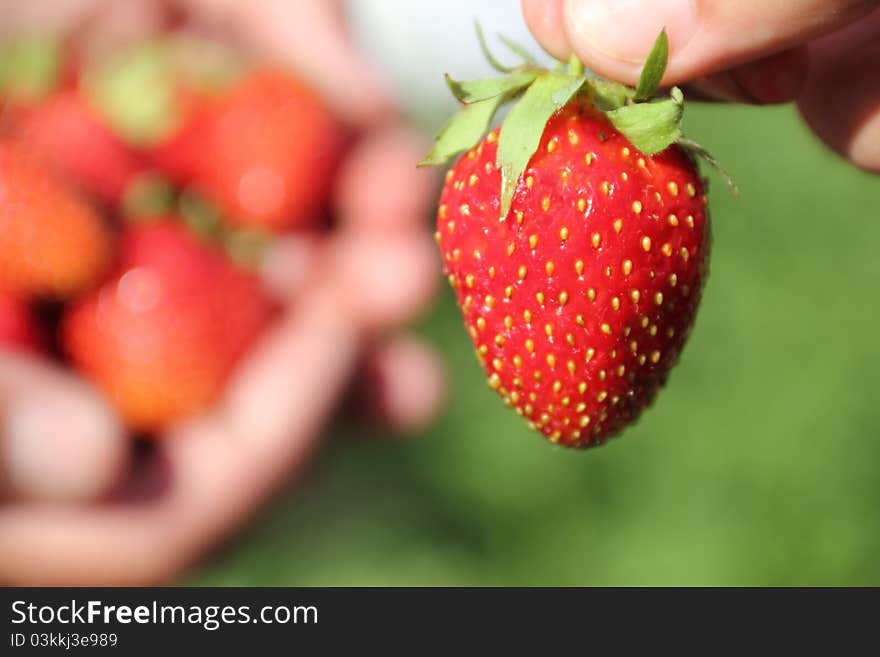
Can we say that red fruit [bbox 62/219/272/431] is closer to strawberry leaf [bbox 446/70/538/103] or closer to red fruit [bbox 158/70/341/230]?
red fruit [bbox 158/70/341/230]

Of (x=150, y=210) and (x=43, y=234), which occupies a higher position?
(x=150, y=210)

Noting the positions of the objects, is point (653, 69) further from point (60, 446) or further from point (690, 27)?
point (60, 446)

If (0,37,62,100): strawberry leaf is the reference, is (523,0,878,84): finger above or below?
below

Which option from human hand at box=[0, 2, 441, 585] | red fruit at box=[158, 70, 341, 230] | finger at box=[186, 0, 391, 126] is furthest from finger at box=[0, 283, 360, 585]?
finger at box=[186, 0, 391, 126]

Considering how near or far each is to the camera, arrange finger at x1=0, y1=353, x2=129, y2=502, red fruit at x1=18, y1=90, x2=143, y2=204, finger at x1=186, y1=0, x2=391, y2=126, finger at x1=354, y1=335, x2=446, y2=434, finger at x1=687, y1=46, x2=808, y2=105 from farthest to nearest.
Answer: finger at x1=186, y1=0, x2=391, y2=126 → finger at x1=354, y1=335, x2=446, y2=434 → red fruit at x1=18, y1=90, x2=143, y2=204 → finger at x1=0, y1=353, x2=129, y2=502 → finger at x1=687, y1=46, x2=808, y2=105

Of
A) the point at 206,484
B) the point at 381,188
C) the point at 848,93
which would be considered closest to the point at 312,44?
the point at 381,188
